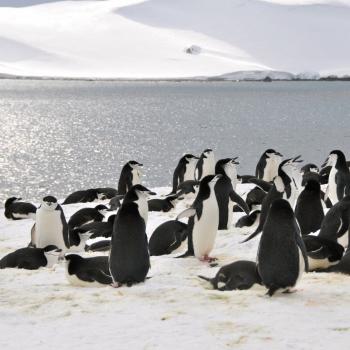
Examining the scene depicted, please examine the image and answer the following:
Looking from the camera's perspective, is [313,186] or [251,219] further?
[251,219]

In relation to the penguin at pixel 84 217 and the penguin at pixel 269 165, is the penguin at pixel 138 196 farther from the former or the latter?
the penguin at pixel 269 165

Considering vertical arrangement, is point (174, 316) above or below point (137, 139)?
above


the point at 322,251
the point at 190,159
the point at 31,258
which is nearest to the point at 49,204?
the point at 31,258

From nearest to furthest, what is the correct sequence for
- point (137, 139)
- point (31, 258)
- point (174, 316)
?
point (174, 316) < point (31, 258) < point (137, 139)

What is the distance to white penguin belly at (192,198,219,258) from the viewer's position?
9.48 m

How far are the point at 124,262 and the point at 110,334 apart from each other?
1.70 metres

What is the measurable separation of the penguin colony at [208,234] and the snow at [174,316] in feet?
0.78

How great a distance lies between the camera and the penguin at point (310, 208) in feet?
32.8

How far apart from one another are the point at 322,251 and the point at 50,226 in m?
4.25

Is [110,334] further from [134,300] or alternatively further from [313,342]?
[313,342]

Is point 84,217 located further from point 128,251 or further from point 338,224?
point 128,251

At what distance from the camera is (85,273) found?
8.12m

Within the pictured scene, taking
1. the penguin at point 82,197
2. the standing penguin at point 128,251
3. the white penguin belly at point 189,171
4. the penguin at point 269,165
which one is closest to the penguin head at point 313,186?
the standing penguin at point 128,251

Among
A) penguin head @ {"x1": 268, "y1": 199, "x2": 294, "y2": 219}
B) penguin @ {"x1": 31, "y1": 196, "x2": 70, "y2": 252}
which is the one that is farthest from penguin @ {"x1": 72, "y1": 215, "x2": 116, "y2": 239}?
penguin head @ {"x1": 268, "y1": 199, "x2": 294, "y2": 219}
